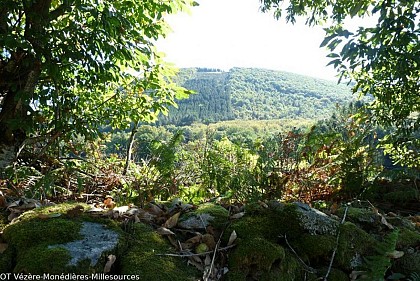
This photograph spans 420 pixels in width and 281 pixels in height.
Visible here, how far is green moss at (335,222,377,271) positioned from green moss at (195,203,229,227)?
710 millimetres

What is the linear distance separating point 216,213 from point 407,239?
1290mm

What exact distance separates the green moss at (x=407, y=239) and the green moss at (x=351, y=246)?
21 cm

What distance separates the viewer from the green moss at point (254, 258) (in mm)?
1668

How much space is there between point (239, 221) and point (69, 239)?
38.8 inches

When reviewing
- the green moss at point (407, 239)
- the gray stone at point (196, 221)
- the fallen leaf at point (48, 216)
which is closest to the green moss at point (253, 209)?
the gray stone at point (196, 221)

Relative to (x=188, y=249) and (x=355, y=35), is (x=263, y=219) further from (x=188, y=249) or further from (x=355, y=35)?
(x=355, y=35)

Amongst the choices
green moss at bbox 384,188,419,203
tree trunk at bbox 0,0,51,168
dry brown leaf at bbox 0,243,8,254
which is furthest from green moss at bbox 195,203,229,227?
green moss at bbox 384,188,419,203

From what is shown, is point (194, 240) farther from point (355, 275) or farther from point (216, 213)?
point (355, 275)

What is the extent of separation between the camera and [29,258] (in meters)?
1.48

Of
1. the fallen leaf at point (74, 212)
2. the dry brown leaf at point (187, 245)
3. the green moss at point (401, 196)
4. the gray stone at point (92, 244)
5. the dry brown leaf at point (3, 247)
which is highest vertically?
the fallen leaf at point (74, 212)

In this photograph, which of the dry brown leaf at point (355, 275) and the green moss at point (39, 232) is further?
the dry brown leaf at point (355, 275)

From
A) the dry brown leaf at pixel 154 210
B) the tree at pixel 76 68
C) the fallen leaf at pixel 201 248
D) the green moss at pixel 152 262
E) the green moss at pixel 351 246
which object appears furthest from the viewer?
the tree at pixel 76 68

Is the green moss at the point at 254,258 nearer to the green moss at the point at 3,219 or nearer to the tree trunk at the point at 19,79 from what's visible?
the green moss at the point at 3,219

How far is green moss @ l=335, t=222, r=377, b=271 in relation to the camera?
6.11ft
